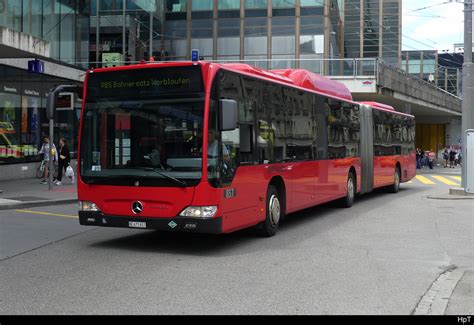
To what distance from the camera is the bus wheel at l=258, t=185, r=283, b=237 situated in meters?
9.73

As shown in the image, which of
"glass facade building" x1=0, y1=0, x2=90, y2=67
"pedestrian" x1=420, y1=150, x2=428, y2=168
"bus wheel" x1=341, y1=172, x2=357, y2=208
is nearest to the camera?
"bus wheel" x1=341, y1=172, x2=357, y2=208

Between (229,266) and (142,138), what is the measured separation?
2360 millimetres

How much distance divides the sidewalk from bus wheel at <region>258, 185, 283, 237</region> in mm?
7185

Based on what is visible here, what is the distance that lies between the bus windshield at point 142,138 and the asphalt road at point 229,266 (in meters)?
1.19

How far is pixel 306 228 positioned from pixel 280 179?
149cm

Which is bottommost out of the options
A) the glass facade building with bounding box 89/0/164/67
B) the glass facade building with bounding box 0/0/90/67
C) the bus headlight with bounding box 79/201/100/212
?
the bus headlight with bounding box 79/201/100/212

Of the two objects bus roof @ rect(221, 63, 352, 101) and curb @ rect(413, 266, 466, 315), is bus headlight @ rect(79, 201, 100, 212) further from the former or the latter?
curb @ rect(413, 266, 466, 315)

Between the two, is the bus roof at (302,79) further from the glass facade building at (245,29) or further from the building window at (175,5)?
the building window at (175,5)

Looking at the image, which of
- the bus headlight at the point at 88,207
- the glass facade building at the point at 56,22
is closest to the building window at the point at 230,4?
the glass facade building at the point at 56,22

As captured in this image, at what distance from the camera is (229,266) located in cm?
748

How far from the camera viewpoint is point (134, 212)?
8.34m

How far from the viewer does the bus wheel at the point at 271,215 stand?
9.73 m

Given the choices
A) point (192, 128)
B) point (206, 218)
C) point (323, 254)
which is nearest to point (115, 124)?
point (192, 128)

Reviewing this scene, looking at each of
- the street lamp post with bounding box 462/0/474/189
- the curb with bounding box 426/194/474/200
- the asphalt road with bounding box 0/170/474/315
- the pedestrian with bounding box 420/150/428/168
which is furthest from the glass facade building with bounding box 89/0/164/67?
the asphalt road with bounding box 0/170/474/315
